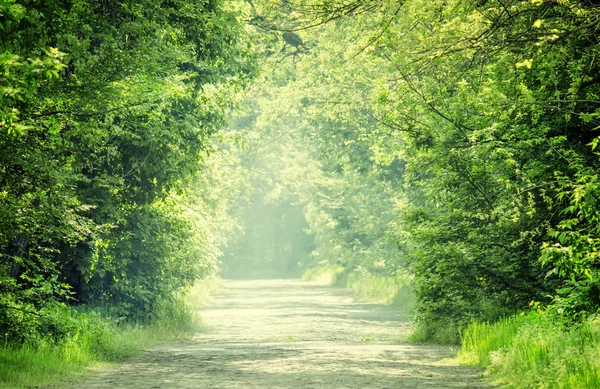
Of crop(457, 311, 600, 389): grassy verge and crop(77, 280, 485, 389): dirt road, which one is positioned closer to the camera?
crop(457, 311, 600, 389): grassy verge

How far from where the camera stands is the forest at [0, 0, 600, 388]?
12711 mm

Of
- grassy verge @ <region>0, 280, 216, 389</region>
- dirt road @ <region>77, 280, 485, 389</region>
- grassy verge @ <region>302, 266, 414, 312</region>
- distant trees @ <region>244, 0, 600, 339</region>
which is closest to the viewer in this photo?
dirt road @ <region>77, 280, 485, 389</region>

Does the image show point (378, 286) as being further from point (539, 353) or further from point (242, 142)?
point (539, 353)

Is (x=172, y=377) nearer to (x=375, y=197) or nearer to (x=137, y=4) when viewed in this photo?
(x=137, y=4)

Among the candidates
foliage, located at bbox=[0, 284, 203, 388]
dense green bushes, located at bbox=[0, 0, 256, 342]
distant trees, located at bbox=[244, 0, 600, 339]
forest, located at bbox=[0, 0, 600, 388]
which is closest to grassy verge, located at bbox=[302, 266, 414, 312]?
distant trees, located at bbox=[244, 0, 600, 339]

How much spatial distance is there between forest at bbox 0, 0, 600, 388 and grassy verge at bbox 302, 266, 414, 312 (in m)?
7.37

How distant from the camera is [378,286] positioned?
1774 inches

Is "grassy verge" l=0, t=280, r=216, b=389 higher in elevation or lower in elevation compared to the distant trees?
lower

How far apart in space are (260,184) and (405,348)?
9982 cm

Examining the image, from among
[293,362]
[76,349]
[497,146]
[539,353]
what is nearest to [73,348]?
[76,349]

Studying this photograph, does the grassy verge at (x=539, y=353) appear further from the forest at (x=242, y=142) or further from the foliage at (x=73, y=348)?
the foliage at (x=73, y=348)

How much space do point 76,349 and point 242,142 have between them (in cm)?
1401

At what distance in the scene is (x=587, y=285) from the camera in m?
13.4

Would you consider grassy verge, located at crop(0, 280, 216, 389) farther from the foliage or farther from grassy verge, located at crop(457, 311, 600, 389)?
grassy verge, located at crop(457, 311, 600, 389)
